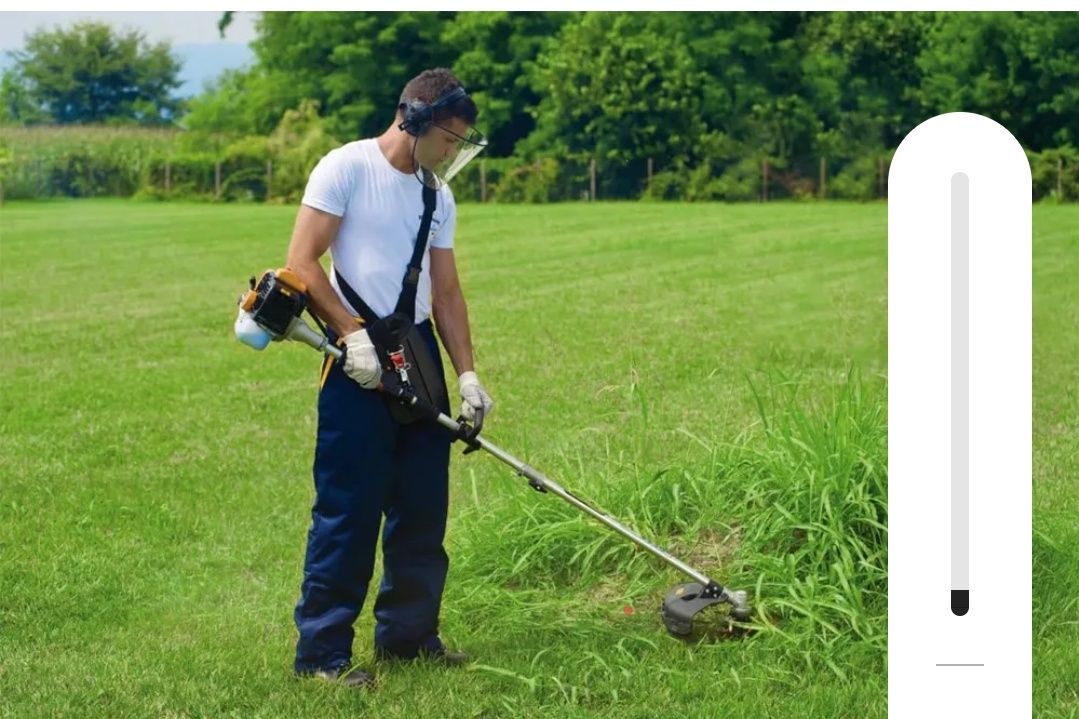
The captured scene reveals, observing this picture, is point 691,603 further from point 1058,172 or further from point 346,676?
point 1058,172

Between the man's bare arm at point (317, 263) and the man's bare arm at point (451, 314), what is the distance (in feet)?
1.34

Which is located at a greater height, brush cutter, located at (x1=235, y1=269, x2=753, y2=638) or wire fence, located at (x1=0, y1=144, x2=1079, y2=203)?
wire fence, located at (x1=0, y1=144, x2=1079, y2=203)

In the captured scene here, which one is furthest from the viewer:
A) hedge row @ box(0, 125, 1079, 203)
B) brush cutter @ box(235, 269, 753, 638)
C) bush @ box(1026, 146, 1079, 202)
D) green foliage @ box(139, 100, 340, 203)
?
green foliage @ box(139, 100, 340, 203)

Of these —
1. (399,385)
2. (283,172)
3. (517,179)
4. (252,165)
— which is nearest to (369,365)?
(399,385)

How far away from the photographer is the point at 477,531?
17.8 feet

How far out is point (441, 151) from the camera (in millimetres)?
4133

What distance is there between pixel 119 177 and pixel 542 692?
21673mm

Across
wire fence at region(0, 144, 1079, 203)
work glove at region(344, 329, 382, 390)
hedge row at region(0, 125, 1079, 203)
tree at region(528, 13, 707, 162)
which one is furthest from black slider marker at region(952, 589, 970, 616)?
tree at region(528, 13, 707, 162)

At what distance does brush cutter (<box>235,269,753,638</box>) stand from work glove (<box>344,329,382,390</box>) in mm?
43

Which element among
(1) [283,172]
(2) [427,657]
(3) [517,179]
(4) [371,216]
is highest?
(1) [283,172]

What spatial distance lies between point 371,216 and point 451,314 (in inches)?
18.7

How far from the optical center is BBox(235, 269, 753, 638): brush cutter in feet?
12.9

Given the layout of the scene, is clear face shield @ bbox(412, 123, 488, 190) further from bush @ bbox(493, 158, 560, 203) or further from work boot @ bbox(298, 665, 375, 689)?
bush @ bbox(493, 158, 560, 203)

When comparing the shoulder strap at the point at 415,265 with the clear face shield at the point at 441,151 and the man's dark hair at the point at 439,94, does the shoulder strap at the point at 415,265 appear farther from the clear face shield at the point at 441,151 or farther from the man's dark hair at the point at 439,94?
the man's dark hair at the point at 439,94
